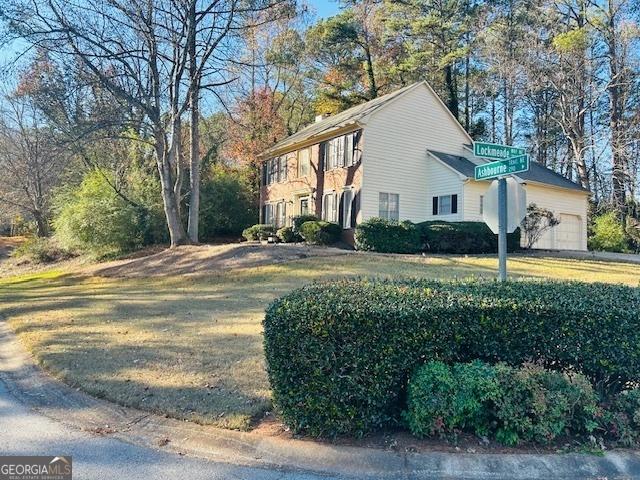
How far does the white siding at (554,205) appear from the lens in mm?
20797

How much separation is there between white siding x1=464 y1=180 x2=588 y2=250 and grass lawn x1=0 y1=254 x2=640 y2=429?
14.0 ft

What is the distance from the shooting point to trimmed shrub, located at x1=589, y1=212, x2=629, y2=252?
87.5 feet

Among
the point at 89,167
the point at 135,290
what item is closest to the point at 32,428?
the point at 135,290

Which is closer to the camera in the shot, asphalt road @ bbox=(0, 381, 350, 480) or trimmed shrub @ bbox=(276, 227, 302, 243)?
asphalt road @ bbox=(0, 381, 350, 480)

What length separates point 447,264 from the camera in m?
15.1

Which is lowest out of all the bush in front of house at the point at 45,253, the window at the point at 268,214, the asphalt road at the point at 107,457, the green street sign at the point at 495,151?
the asphalt road at the point at 107,457

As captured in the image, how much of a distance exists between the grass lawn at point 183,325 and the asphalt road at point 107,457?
0.64m

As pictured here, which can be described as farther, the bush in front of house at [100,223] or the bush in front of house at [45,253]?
the bush in front of house at [45,253]

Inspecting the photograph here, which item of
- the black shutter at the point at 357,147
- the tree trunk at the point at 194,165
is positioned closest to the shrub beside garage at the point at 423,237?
the black shutter at the point at 357,147

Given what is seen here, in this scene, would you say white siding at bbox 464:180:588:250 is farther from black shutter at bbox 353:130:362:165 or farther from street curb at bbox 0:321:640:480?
street curb at bbox 0:321:640:480

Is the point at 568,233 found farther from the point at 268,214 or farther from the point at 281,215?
the point at 268,214

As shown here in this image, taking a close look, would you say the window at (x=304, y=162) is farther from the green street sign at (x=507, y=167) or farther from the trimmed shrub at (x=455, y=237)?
the green street sign at (x=507, y=167)

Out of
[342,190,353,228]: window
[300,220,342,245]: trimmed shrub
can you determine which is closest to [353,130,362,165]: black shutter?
[342,190,353,228]: window

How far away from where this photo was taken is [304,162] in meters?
25.8
